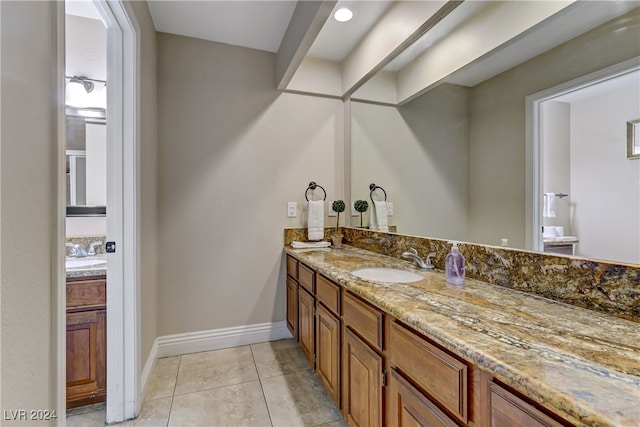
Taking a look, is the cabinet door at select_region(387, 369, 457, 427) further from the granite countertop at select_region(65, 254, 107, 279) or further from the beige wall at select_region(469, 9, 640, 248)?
the granite countertop at select_region(65, 254, 107, 279)

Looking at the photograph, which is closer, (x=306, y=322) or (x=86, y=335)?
(x=86, y=335)

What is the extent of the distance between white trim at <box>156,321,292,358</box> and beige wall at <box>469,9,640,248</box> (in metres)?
1.80

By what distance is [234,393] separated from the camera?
175cm

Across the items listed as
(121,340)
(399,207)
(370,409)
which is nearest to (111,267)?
(121,340)

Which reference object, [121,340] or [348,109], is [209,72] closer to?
[348,109]

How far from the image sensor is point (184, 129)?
2211 mm

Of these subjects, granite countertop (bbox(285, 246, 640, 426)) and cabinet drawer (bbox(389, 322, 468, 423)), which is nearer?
granite countertop (bbox(285, 246, 640, 426))

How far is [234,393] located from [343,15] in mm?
2525

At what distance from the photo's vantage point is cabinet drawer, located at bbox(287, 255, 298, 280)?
2.14 m

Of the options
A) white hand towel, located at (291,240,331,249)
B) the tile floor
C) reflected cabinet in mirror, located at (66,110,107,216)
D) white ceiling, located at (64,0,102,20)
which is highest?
white ceiling, located at (64,0,102,20)

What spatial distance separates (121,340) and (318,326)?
1050 millimetres

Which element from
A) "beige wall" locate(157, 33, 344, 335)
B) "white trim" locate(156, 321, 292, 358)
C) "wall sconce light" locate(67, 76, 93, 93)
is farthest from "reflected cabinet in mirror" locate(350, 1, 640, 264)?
"wall sconce light" locate(67, 76, 93, 93)

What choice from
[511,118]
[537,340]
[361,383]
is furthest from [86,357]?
[511,118]

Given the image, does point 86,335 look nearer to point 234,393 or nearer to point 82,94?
point 234,393
